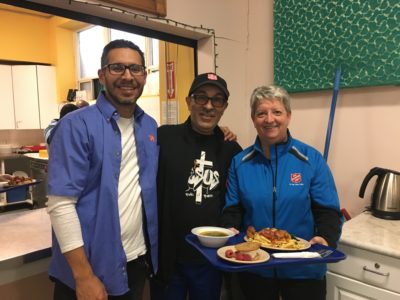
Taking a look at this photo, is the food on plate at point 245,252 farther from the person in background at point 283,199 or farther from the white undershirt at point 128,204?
the white undershirt at point 128,204

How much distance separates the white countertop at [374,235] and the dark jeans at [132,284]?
862mm

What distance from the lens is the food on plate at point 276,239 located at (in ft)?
3.93

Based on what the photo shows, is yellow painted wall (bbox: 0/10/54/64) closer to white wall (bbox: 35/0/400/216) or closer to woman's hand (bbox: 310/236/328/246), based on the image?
white wall (bbox: 35/0/400/216)

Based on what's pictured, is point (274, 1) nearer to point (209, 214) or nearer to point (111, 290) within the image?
point (209, 214)

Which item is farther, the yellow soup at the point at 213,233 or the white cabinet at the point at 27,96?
the white cabinet at the point at 27,96

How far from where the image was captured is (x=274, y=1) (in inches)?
Answer: 90.4

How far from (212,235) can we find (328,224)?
0.44m

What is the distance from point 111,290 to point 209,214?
49 cm

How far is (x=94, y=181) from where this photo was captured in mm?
1133

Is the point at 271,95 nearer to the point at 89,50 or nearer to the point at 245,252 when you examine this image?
the point at 245,252

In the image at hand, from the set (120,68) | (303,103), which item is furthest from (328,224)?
(303,103)

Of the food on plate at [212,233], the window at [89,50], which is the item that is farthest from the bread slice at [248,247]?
the window at [89,50]

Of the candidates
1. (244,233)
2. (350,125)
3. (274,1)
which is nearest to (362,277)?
(244,233)

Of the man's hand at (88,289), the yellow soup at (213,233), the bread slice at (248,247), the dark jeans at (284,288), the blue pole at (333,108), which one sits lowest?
the dark jeans at (284,288)
